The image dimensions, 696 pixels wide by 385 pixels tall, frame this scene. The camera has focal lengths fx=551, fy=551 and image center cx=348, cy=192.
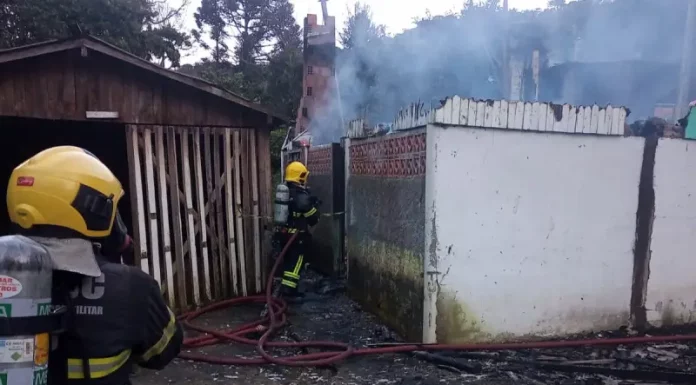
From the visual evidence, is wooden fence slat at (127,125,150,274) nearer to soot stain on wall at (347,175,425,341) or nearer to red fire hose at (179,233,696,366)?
red fire hose at (179,233,696,366)

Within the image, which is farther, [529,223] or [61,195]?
[529,223]

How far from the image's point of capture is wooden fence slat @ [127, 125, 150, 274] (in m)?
6.69

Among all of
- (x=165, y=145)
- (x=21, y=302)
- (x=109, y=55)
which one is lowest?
(x=21, y=302)

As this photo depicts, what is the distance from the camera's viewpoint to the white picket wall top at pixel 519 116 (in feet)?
17.7

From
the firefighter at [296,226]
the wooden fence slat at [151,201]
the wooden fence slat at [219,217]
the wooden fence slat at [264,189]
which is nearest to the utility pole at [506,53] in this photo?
the firefighter at [296,226]

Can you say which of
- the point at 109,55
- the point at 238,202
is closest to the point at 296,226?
the point at 238,202

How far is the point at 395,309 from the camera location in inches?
252

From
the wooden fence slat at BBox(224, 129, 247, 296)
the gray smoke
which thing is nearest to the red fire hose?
the wooden fence slat at BBox(224, 129, 247, 296)

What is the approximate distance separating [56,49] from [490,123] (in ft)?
15.4

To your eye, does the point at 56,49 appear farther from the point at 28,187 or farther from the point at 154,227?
the point at 28,187

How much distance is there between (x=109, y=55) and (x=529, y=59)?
14161 millimetres

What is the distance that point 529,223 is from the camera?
5805 mm

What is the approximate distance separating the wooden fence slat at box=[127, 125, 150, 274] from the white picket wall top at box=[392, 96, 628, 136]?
127 inches

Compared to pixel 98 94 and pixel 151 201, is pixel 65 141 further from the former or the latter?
pixel 151 201
